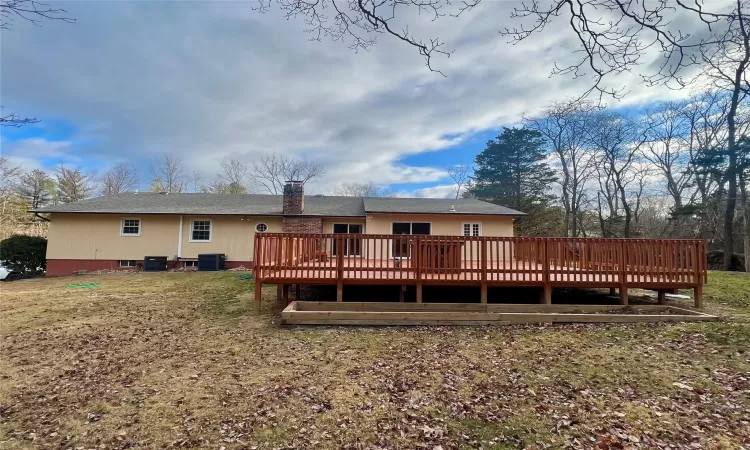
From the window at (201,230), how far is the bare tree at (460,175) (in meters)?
23.2

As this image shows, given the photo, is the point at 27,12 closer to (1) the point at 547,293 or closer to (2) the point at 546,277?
(2) the point at 546,277

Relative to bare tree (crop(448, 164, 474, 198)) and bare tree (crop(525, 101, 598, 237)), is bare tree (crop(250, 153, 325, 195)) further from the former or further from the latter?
bare tree (crop(525, 101, 598, 237))

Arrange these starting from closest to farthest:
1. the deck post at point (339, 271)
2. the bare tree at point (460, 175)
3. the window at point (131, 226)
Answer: the deck post at point (339, 271), the window at point (131, 226), the bare tree at point (460, 175)

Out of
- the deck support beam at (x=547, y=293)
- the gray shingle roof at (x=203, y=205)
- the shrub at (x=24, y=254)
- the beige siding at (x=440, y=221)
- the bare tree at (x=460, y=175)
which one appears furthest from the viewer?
the bare tree at (x=460, y=175)

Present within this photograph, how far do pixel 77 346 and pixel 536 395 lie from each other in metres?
6.09

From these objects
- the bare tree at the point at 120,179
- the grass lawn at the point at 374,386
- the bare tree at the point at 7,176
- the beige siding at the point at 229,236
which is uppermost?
the bare tree at the point at 120,179

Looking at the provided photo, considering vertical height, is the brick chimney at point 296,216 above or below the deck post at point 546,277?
above

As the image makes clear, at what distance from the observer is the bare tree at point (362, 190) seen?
1465 inches

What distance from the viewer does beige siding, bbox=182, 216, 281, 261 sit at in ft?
51.5

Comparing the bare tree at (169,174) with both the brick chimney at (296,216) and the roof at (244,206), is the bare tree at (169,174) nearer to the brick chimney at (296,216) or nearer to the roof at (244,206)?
the roof at (244,206)

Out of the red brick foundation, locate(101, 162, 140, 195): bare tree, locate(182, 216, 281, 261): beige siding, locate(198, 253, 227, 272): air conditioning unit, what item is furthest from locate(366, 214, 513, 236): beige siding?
locate(101, 162, 140, 195): bare tree

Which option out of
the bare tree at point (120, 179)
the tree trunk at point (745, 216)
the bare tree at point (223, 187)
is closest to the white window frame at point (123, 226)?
the bare tree at point (223, 187)

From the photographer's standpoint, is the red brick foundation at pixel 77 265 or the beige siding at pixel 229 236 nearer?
the red brick foundation at pixel 77 265

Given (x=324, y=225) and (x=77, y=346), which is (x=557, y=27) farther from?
(x=324, y=225)
